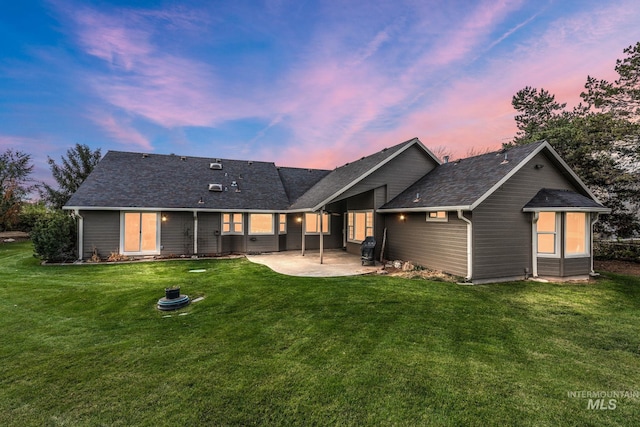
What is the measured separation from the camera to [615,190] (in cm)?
1319

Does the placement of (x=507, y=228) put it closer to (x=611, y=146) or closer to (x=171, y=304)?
(x=611, y=146)

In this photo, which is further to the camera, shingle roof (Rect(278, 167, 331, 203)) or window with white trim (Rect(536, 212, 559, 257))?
shingle roof (Rect(278, 167, 331, 203))

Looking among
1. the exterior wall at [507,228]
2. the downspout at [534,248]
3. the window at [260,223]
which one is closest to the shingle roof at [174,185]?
the window at [260,223]

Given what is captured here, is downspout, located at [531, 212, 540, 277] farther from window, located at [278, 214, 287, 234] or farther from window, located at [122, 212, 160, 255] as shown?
window, located at [122, 212, 160, 255]

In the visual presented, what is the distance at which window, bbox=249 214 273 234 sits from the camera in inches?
582

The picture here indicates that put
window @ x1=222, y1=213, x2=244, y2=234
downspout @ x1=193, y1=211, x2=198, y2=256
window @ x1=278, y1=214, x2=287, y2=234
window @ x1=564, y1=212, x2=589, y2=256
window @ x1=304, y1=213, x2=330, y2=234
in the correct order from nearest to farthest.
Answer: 1. window @ x1=564, y1=212, x2=589, y2=256
2. downspout @ x1=193, y1=211, x2=198, y2=256
3. window @ x1=222, y1=213, x2=244, y2=234
4. window @ x1=278, y1=214, x2=287, y2=234
5. window @ x1=304, y1=213, x2=330, y2=234

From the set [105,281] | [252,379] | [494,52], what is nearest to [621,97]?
[494,52]

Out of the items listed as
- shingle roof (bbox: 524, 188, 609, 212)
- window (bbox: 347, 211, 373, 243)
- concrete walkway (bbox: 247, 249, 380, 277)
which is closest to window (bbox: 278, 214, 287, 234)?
concrete walkway (bbox: 247, 249, 380, 277)

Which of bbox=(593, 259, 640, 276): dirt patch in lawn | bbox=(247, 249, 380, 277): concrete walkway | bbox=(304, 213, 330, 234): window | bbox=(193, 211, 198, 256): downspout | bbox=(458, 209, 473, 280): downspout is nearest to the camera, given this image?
bbox=(458, 209, 473, 280): downspout

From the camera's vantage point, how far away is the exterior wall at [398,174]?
1258cm

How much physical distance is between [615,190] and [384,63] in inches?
522

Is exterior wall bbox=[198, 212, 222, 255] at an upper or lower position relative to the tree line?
lower

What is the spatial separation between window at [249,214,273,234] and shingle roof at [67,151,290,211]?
1.70 feet

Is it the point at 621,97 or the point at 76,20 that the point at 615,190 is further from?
the point at 76,20
